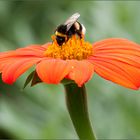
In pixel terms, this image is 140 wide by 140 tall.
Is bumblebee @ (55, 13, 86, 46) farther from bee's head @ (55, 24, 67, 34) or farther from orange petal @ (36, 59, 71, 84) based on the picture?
orange petal @ (36, 59, 71, 84)

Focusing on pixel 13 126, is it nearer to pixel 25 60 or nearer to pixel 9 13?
pixel 25 60

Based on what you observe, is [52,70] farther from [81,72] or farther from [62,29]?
[62,29]

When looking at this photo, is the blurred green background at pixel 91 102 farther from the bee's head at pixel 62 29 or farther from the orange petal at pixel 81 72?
the orange petal at pixel 81 72

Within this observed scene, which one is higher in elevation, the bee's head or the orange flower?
the bee's head

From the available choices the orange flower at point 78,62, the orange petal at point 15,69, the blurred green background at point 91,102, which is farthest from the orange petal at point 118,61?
the blurred green background at point 91,102

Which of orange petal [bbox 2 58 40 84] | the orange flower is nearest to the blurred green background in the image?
the orange flower

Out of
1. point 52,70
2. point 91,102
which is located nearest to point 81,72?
point 52,70
